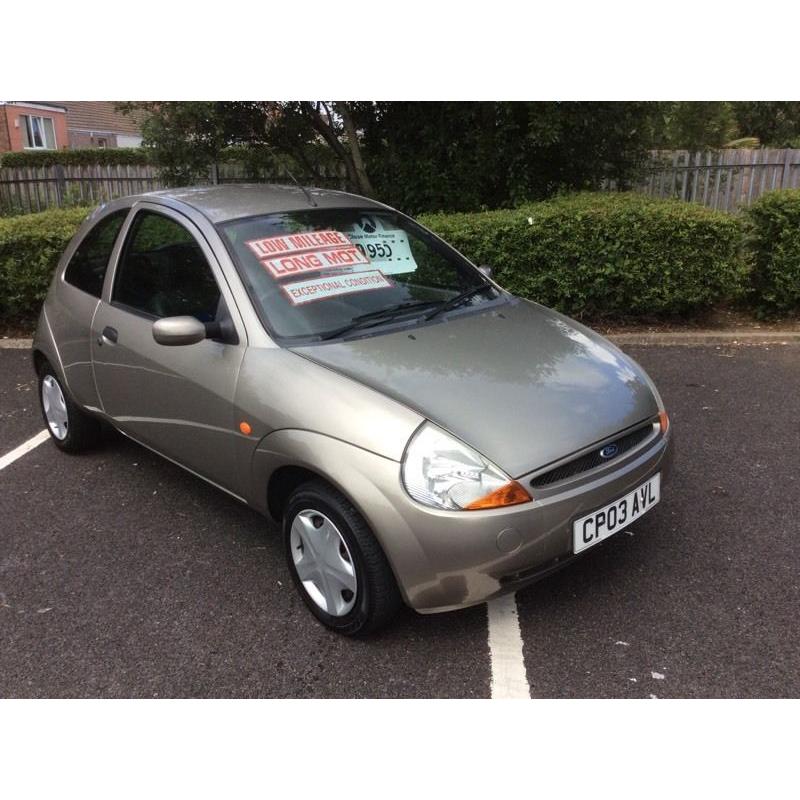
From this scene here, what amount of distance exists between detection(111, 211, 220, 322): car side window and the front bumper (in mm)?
1422

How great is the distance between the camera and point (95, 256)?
4.24 metres

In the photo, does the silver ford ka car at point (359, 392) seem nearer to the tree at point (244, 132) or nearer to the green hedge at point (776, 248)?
the green hedge at point (776, 248)

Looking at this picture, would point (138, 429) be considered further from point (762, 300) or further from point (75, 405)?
point (762, 300)

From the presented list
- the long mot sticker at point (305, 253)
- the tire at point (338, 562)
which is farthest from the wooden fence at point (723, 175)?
the tire at point (338, 562)

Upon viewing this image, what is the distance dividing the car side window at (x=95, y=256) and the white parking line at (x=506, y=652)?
2.72 meters

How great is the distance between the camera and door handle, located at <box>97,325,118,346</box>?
3854 mm

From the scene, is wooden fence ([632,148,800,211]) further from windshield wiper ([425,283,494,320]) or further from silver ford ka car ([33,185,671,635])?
silver ford ka car ([33,185,671,635])

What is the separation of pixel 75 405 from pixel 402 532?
278 centimetres

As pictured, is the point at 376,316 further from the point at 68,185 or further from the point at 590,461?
the point at 68,185

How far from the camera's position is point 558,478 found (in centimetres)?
266

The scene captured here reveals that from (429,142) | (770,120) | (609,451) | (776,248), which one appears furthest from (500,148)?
(770,120)

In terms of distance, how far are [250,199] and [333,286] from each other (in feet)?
2.64

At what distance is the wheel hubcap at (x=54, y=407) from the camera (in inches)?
183

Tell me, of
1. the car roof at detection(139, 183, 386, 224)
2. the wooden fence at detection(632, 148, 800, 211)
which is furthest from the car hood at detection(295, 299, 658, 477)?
the wooden fence at detection(632, 148, 800, 211)
